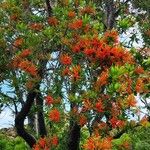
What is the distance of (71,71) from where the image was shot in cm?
933

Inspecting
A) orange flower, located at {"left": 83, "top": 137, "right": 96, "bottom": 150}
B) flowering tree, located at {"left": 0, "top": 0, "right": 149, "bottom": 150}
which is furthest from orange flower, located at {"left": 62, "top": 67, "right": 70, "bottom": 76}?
orange flower, located at {"left": 83, "top": 137, "right": 96, "bottom": 150}

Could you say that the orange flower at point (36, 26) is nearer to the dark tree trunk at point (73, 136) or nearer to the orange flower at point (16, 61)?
the orange flower at point (16, 61)

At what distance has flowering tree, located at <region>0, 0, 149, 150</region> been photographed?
8742 millimetres

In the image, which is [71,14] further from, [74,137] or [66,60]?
[74,137]

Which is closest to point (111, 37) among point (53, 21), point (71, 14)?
point (71, 14)

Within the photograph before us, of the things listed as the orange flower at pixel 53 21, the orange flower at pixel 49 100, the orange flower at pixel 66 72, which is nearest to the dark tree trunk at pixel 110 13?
the orange flower at pixel 53 21

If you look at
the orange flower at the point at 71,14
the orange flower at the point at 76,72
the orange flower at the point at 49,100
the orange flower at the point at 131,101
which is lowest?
the orange flower at the point at 131,101

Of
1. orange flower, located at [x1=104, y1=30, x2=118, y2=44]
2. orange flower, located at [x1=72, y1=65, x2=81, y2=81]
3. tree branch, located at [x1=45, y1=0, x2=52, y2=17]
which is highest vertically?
tree branch, located at [x1=45, y1=0, x2=52, y2=17]

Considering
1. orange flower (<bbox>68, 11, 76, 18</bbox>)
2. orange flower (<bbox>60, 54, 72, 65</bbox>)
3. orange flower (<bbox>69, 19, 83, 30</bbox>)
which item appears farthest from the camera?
orange flower (<bbox>68, 11, 76, 18</bbox>)

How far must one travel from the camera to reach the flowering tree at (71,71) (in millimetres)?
8742

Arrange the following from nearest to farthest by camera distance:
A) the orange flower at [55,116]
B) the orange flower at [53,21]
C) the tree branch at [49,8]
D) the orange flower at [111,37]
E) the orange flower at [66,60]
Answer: the orange flower at [55,116], the orange flower at [111,37], the orange flower at [66,60], the orange flower at [53,21], the tree branch at [49,8]

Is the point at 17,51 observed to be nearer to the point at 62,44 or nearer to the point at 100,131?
the point at 62,44

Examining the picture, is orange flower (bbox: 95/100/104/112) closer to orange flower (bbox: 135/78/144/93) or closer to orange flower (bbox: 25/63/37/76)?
orange flower (bbox: 135/78/144/93)

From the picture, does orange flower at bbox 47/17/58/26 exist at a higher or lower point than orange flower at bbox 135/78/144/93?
higher
